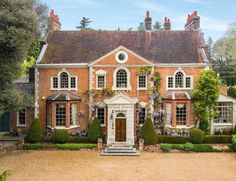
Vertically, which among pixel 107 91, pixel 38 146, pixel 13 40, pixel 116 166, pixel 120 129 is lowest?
pixel 116 166

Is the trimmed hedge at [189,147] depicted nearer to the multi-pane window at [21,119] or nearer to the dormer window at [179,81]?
the dormer window at [179,81]

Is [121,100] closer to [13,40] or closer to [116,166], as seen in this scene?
[116,166]

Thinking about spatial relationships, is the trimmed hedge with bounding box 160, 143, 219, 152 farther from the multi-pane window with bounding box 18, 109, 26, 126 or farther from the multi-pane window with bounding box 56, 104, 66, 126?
the multi-pane window with bounding box 18, 109, 26, 126

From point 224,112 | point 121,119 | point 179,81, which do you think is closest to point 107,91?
point 121,119

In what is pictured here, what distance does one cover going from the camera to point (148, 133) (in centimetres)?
3244

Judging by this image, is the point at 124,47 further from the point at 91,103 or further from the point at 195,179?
the point at 195,179

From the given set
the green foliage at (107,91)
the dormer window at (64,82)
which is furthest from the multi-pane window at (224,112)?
the dormer window at (64,82)

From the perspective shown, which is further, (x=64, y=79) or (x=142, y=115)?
(x=64, y=79)

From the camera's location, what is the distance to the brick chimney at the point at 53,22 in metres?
39.9

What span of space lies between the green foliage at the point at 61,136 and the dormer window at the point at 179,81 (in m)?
10.5

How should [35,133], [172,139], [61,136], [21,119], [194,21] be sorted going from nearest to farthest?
[172,139], [61,136], [35,133], [21,119], [194,21]

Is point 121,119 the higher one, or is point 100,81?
point 100,81

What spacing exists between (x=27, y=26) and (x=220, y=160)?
697 inches

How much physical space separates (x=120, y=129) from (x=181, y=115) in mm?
5856
